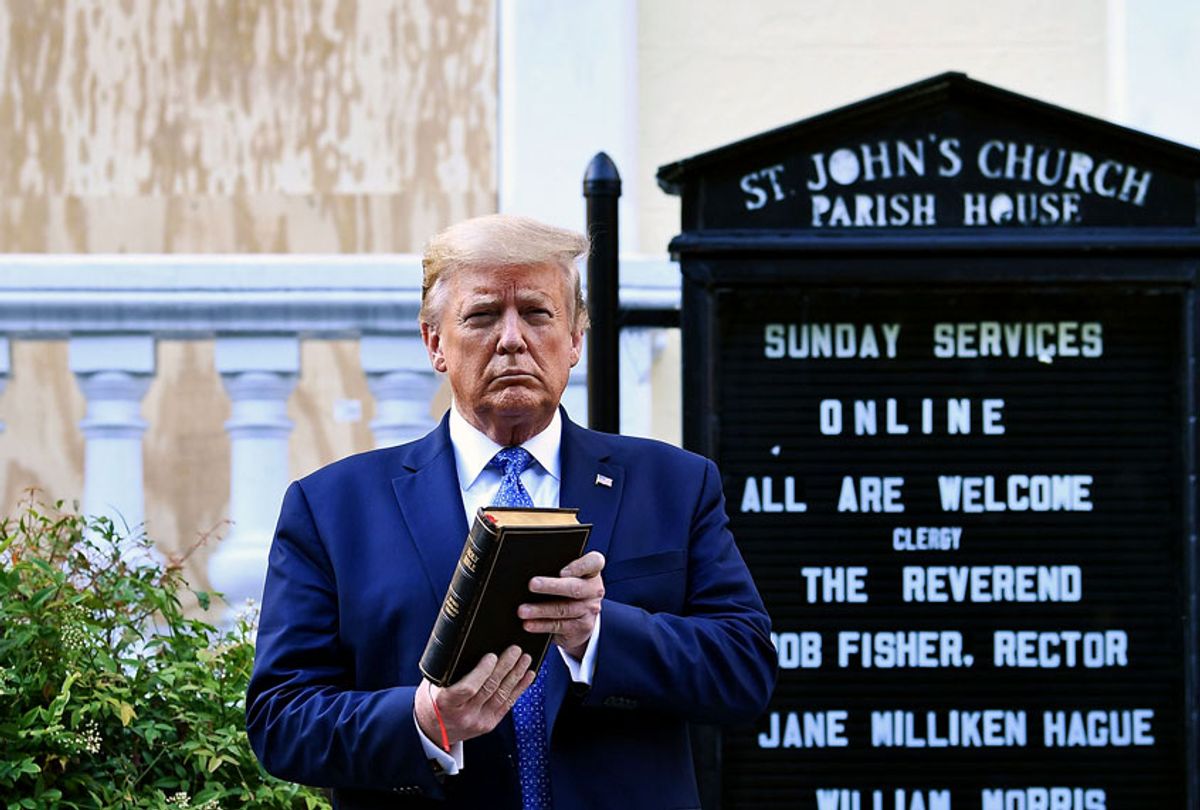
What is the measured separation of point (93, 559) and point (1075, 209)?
1.76 meters

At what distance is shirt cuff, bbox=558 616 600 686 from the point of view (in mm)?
2029

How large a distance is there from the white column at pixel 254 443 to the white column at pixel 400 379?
15cm

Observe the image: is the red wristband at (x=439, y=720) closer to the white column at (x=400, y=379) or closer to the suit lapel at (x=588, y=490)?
the suit lapel at (x=588, y=490)

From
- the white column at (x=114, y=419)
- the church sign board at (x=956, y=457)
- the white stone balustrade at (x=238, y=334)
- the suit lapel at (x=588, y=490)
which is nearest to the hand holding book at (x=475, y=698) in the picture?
the suit lapel at (x=588, y=490)

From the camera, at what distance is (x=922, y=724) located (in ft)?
10.6

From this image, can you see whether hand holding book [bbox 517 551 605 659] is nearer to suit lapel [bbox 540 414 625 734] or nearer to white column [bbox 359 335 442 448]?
suit lapel [bbox 540 414 625 734]

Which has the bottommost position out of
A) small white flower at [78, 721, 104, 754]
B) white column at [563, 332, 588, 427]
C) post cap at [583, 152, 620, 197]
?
small white flower at [78, 721, 104, 754]

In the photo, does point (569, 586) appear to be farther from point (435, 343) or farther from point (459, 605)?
point (435, 343)

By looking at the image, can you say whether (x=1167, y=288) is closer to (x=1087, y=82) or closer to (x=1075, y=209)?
(x=1075, y=209)

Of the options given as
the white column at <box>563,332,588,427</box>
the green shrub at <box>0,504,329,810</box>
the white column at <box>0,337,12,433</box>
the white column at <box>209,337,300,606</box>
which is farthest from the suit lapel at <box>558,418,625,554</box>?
the white column at <box>0,337,12,433</box>

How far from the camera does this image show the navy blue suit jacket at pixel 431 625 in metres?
2.04

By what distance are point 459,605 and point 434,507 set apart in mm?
325

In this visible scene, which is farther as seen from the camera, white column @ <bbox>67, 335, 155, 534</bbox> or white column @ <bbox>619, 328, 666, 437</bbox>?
white column @ <bbox>619, 328, 666, 437</bbox>

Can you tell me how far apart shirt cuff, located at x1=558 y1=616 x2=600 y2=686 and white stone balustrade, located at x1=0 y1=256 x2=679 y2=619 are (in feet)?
5.38
